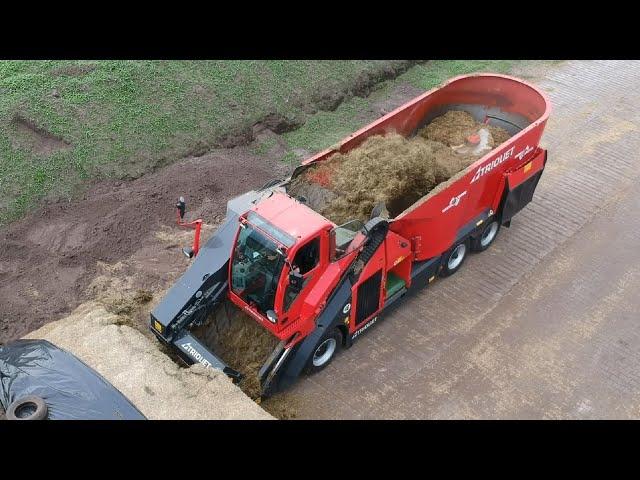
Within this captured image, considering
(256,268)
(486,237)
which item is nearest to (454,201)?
(486,237)

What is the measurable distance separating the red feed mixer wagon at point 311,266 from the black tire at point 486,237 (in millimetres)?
533

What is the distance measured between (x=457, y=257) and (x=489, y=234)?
819mm

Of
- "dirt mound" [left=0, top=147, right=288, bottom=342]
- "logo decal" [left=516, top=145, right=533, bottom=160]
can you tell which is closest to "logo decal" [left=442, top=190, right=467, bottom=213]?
"logo decal" [left=516, top=145, right=533, bottom=160]

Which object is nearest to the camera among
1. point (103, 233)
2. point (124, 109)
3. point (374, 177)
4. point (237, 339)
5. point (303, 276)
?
point (303, 276)

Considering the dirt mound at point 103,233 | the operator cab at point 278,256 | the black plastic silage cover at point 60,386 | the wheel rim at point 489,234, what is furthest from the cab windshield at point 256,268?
the wheel rim at point 489,234

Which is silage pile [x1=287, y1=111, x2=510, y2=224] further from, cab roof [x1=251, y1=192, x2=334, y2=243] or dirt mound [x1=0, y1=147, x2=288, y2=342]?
dirt mound [x1=0, y1=147, x2=288, y2=342]

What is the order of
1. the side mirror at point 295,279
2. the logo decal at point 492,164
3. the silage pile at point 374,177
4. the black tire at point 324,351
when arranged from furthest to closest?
1. the logo decal at point 492,164
2. the silage pile at point 374,177
3. the black tire at point 324,351
4. the side mirror at point 295,279

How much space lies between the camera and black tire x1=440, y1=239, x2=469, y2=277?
33.9 ft

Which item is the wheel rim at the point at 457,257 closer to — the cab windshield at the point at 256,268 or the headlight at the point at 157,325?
the cab windshield at the point at 256,268

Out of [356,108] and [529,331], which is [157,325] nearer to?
[529,331]

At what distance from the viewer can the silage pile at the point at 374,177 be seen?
9.05m

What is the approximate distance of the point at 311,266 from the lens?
26.6 feet

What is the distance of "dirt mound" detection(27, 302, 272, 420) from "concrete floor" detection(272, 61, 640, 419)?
3.36 ft

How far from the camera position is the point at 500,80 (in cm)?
1141
